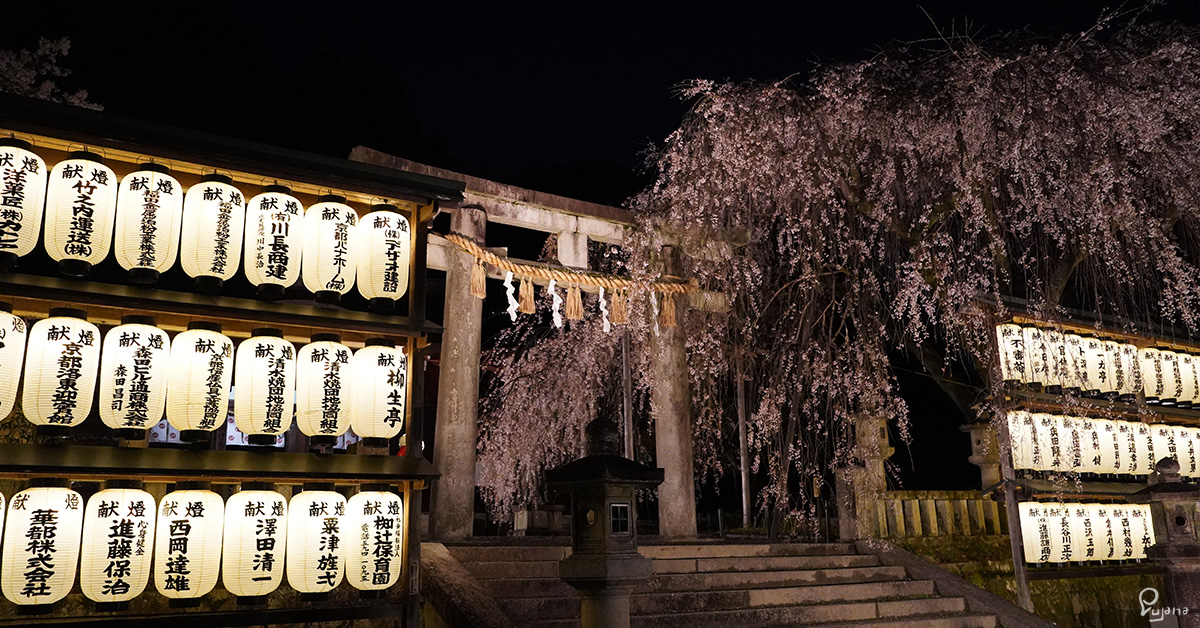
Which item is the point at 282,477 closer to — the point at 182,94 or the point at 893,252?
the point at 893,252

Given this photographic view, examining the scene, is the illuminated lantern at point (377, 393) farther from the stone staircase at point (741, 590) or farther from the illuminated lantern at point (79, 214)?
the illuminated lantern at point (79, 214)

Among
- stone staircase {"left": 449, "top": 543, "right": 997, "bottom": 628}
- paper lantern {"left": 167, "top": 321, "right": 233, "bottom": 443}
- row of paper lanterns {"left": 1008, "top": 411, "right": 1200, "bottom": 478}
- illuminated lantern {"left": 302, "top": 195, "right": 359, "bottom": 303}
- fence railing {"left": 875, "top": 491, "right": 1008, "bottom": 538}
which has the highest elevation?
illuminated lantern {"left": 302, "top": 195, "right": 359, "bottom": 303}

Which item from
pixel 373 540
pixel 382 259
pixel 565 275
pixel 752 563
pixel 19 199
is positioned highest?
pixel 565 275

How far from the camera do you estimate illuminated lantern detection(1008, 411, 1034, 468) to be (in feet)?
37.5

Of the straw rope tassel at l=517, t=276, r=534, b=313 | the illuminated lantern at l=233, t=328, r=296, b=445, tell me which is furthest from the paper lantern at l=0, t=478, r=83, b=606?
the straw rope tassel at l=517, t=276, r=534, b=313

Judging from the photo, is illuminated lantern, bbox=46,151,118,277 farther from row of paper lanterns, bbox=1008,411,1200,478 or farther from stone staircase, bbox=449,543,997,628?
row of paper lanterns, bbox=1008,411,1200,478

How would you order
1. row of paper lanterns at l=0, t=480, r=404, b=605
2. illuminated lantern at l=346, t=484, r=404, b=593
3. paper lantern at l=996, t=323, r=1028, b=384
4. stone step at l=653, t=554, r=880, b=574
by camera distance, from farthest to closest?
paper lantern at l=996, t=323, r=1028, b=384, stone step at l=653, t=554, r=880, b=574, illuminated lantern at l=346, t=484, r=404, b=593, row of paper lanterns at l=0, t=480, r=404, b=605

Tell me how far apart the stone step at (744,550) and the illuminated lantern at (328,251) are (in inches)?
193

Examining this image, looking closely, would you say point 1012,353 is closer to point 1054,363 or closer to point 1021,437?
point 1054,363

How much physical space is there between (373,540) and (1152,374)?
12.5 metres

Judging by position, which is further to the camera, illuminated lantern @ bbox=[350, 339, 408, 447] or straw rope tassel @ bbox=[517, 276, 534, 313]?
straw rope tassel @ bbox=[517, 276, 534, 313]

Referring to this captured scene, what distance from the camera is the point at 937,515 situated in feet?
43.0

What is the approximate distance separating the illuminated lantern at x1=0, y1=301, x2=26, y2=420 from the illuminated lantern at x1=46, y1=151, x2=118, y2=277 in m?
0.57

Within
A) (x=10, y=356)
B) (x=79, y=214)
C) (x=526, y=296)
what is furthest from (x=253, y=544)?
(x=526, y=296)
